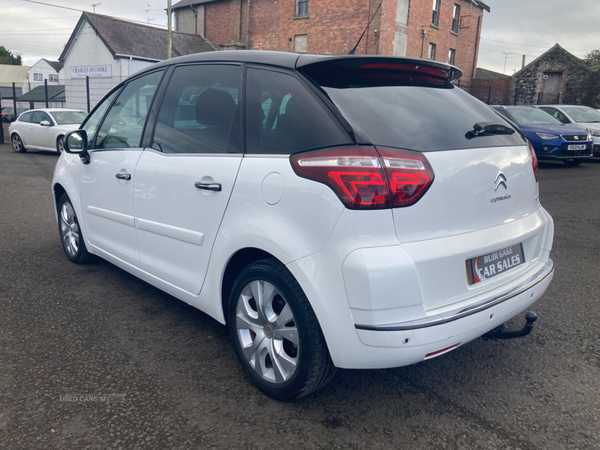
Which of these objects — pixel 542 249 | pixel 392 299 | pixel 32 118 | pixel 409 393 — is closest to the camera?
pixel 392 299

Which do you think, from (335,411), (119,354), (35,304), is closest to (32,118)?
(35,304)

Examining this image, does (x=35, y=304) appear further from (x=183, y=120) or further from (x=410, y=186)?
(x=410, y=186)

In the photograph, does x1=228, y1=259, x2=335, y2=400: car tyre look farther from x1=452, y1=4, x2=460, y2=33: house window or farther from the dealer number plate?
x1=452, y1=4, x2=460, y2=33: house window

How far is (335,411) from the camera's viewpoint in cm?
246

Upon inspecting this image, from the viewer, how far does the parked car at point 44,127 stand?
1488 cm

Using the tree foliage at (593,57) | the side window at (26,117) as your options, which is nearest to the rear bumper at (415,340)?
the side window at (26,117)

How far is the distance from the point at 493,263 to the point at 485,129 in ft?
2.27

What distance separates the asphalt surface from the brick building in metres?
24.8

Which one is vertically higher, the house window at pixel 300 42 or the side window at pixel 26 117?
the house window at pixel 300 42

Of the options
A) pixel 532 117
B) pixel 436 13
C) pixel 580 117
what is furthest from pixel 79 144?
pixel 436 13

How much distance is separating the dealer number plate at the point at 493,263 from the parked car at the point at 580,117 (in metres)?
13.4

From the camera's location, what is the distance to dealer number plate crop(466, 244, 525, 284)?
2.32 meters

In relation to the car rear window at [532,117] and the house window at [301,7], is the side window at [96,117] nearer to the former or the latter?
the car rear window at [532,117]

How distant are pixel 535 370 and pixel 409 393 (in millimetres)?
814
